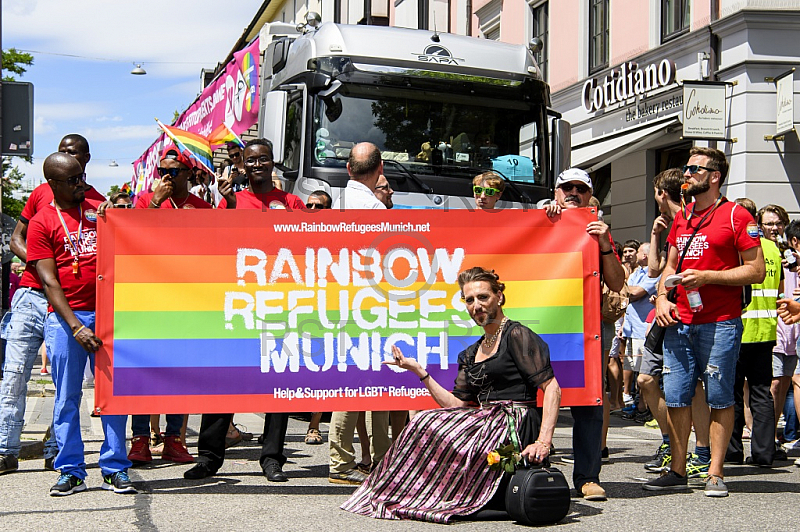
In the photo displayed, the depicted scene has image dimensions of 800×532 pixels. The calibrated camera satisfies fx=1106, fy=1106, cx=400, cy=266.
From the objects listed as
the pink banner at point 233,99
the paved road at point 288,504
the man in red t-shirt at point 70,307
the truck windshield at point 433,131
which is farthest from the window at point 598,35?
the man in red t-shirt at point 70,307

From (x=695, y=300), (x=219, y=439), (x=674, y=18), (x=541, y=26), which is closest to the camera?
(x=695, y=300)

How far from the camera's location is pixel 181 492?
6785 millimetres

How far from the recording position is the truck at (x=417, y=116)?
428 inches

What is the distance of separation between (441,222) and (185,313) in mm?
1723

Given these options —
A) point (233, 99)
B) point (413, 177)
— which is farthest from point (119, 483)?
point (233, 99)

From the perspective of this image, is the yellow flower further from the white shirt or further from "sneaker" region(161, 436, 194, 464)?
"sneaker" region(161, 436, 194, 464)

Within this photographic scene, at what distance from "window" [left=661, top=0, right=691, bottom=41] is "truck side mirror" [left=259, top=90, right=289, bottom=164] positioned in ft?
28.5

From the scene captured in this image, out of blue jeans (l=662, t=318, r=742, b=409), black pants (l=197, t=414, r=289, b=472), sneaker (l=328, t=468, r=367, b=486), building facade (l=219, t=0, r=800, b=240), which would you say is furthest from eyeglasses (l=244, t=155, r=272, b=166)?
building facade (l=219, t=0, r=800, b=240)

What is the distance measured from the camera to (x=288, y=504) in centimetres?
638

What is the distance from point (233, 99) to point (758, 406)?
796cm

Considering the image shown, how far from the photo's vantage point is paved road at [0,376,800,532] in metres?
5.79

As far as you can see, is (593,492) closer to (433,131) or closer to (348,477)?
(348,477)

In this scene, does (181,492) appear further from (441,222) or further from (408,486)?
(441,222)

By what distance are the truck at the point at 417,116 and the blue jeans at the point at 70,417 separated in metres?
4.13
